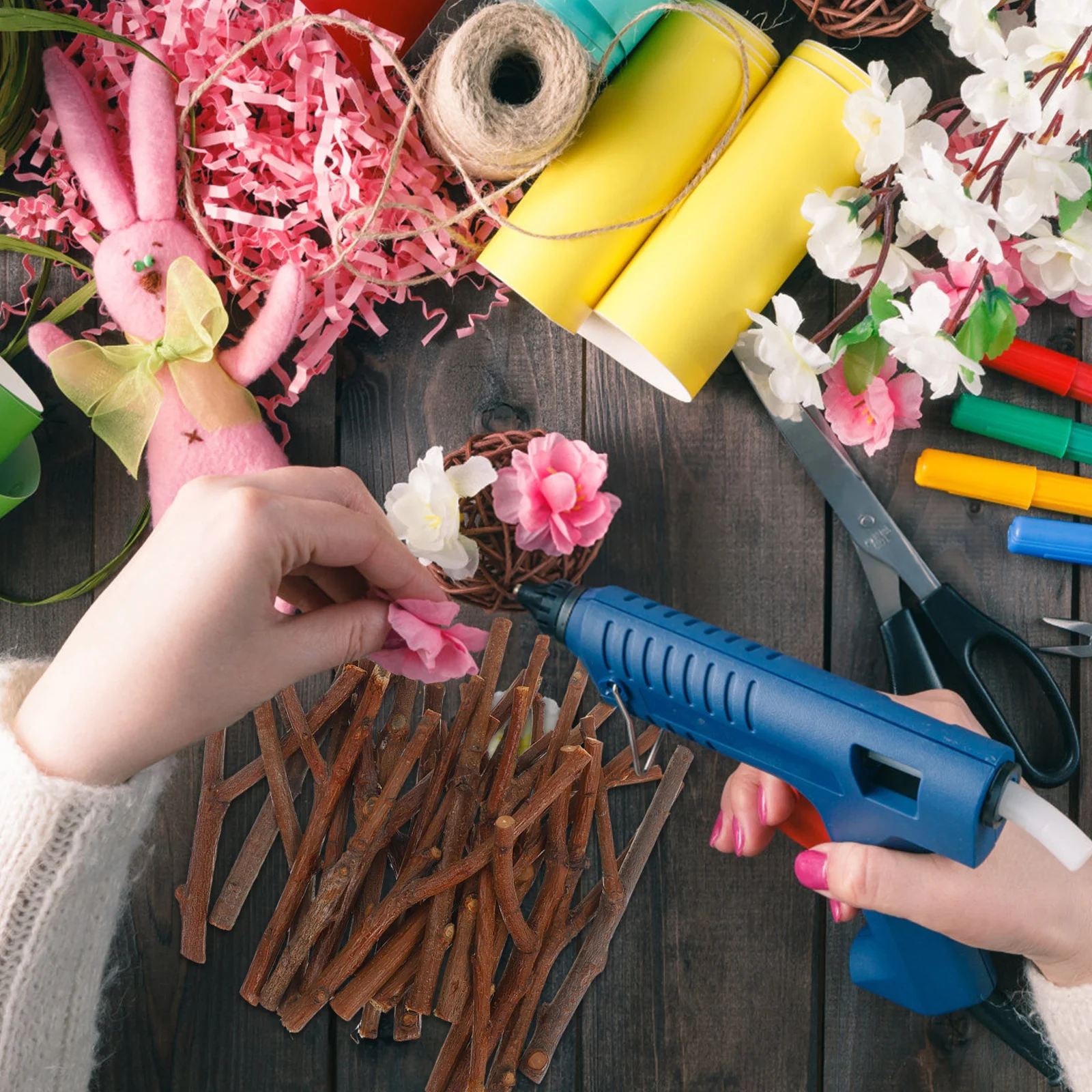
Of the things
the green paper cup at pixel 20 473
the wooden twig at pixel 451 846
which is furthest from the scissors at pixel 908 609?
the green paper cup at pixel 20 473

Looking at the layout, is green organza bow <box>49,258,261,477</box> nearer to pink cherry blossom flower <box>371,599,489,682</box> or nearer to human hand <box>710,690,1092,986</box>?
pink cherry blossom flower <box>371,599,489,682</box>

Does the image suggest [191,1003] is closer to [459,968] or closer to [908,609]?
[459,968]

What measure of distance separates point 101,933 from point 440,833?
0.22 metres

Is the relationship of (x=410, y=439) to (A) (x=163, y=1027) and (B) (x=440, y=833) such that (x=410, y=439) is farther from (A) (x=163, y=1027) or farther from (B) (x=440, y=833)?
(A) (x=163, y=1027)

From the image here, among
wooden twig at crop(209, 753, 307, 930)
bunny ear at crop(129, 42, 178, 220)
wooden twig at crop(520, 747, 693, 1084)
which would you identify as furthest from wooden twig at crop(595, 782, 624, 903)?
bunny ear at crop(129, 42, 178, 220)

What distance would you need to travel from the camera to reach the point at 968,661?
745 millimetres

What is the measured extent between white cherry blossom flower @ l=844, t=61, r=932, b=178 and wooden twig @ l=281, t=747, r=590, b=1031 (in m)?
0.44

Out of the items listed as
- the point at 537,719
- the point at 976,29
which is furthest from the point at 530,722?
the point at 976,29

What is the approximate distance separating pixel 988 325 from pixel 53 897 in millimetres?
679

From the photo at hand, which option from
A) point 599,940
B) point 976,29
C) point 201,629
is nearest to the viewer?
point 201,629

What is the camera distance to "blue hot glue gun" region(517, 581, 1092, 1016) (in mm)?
529

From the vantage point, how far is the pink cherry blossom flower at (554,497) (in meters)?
0.69

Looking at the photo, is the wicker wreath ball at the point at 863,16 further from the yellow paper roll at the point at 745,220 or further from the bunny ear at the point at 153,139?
the bunny ear at the point at 153,139

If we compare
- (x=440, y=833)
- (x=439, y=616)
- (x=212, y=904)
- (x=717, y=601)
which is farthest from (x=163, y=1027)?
(x=717, y=601)
